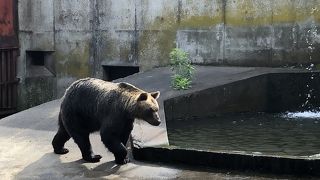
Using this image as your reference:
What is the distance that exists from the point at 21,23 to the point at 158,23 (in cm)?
381

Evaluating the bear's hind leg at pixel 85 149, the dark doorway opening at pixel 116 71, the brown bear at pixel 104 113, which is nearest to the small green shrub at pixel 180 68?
the dark doorway opening at pixel 116 71

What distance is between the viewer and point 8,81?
44.3ft

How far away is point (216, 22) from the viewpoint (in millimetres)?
11883

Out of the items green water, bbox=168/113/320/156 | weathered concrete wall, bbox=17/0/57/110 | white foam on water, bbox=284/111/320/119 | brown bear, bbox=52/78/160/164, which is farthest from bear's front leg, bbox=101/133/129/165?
weathered concrete wall, bbox=17/0/57/110

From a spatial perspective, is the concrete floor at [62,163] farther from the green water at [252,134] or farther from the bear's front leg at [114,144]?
the green water at [252,134]

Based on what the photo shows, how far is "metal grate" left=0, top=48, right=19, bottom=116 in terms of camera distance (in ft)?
43.6

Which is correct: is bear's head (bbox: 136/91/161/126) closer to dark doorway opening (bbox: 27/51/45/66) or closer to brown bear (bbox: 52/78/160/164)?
brown bear (bbox: 52/78/160/164)

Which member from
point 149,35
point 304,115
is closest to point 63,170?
point 304,115

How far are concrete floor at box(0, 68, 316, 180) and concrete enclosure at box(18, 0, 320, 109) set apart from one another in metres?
5.19

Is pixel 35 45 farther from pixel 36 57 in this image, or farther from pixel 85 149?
pixel 85 149

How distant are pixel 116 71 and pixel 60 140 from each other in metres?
7.60

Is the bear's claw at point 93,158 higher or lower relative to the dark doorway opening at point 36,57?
lower

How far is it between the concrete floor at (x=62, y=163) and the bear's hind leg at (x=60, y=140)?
0.09 m

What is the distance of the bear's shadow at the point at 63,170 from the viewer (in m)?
5.20
